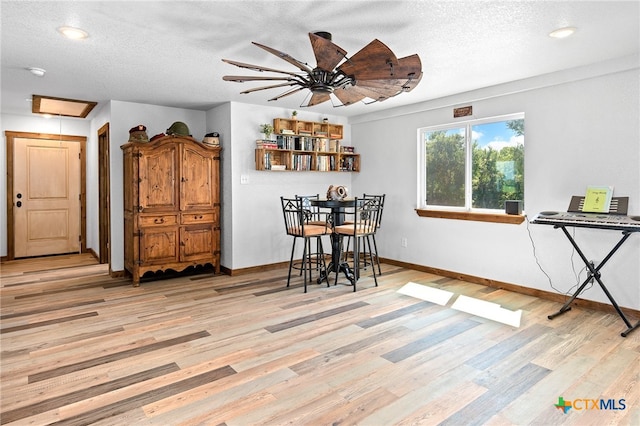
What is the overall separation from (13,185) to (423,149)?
21.1 ft

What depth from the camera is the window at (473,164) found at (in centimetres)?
442

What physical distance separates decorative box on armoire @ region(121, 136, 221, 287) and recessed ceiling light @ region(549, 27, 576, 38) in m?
3.90

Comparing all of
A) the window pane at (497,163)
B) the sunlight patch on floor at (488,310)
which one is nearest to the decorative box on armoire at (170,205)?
the sunlight patch on floor at (488,310)

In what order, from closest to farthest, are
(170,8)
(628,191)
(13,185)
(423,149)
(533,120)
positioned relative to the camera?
1. (170,8)
2. (628,191)
3. (533,120)
4. (423,149)
5. (13,185)

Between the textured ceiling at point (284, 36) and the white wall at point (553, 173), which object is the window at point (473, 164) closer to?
the white wall at point (553, 173)

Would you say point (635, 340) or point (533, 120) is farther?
point (533, 120)

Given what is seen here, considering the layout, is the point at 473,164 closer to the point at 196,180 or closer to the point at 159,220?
the point at 196,180

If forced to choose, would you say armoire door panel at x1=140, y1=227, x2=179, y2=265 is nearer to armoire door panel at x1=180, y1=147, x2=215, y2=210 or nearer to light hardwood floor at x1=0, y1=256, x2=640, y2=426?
armoire door panel at x1=180, y1=147, x2=215, y2=210

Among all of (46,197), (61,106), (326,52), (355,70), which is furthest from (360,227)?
(46,197)

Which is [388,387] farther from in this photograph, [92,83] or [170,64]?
[92,83]

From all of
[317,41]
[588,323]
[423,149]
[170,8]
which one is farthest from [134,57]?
[588,323]

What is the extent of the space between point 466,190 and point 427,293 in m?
1.48

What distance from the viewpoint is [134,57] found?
10.9ft

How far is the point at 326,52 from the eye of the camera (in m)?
2.43
